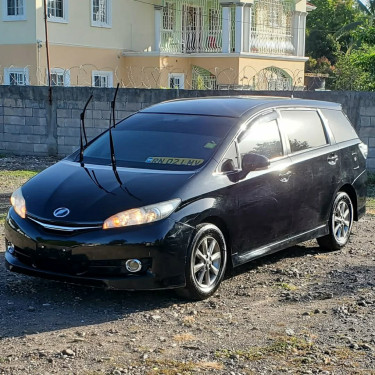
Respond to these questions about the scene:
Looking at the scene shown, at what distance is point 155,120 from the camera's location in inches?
289

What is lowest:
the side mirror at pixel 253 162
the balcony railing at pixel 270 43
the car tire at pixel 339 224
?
the car tire at pixel 339 224

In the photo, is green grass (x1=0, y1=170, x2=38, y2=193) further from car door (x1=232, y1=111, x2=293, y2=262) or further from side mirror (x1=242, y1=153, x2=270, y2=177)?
side mirror (x1=242, y1=153, x2=270, y2=177)

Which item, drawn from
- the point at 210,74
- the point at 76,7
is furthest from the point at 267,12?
the point at 76,7

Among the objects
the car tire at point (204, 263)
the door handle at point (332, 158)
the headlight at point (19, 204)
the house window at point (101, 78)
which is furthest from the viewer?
the house window at point (101, 78)

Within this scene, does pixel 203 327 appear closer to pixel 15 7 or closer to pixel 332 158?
pixel 332 158

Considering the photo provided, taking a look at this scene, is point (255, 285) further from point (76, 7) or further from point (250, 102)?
point (76, 7)

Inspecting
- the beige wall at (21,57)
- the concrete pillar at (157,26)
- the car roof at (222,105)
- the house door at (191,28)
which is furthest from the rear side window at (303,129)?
the house door at (191,28)

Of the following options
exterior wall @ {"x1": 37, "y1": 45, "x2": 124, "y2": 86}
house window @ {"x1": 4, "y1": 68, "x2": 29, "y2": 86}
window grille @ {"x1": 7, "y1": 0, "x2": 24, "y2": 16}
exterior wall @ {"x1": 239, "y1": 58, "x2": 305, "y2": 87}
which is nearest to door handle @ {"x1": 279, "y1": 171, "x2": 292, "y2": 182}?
exterior wall @ {"x1": 37, "y1": 45, "x2": 124, "y2": 86}

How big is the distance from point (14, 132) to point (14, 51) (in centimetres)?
1018

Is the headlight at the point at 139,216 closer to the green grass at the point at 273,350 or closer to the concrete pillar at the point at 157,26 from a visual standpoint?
the green grass at the point at 273,350

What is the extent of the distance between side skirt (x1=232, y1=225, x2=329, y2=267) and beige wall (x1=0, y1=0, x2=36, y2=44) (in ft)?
64.2

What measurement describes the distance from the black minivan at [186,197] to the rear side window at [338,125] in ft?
0.08

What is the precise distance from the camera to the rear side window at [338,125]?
8.31m

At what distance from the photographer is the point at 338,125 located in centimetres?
847
